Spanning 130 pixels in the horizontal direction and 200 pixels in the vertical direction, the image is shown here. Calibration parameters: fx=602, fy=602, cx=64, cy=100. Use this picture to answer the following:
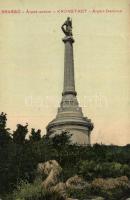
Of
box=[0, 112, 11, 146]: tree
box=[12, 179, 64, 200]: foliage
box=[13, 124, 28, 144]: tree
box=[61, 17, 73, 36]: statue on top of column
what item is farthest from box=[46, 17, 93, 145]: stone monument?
box=[12, 179, 64, 200]: foliage

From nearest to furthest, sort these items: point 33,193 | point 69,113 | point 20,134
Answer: point 33,193, point 20,134, point 69,113

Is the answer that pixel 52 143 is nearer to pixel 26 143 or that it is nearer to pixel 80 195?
pixel 26 143

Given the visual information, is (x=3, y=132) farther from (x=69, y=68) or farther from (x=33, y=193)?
(x=33, y=193)

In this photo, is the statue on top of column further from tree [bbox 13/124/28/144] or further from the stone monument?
tree [bbox 13/124/28/144]

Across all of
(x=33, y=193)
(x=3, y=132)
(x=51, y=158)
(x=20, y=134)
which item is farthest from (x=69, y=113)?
(x=33, y=193)

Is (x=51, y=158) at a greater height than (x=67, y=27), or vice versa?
(x=67, y=27)

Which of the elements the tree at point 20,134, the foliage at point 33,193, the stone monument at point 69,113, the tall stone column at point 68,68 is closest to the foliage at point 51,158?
the tree at point 20,134

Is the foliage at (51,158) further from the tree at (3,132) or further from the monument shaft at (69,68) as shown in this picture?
the monument shaft at (69,68)

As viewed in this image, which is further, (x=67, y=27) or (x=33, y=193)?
(x=67, y=27)
